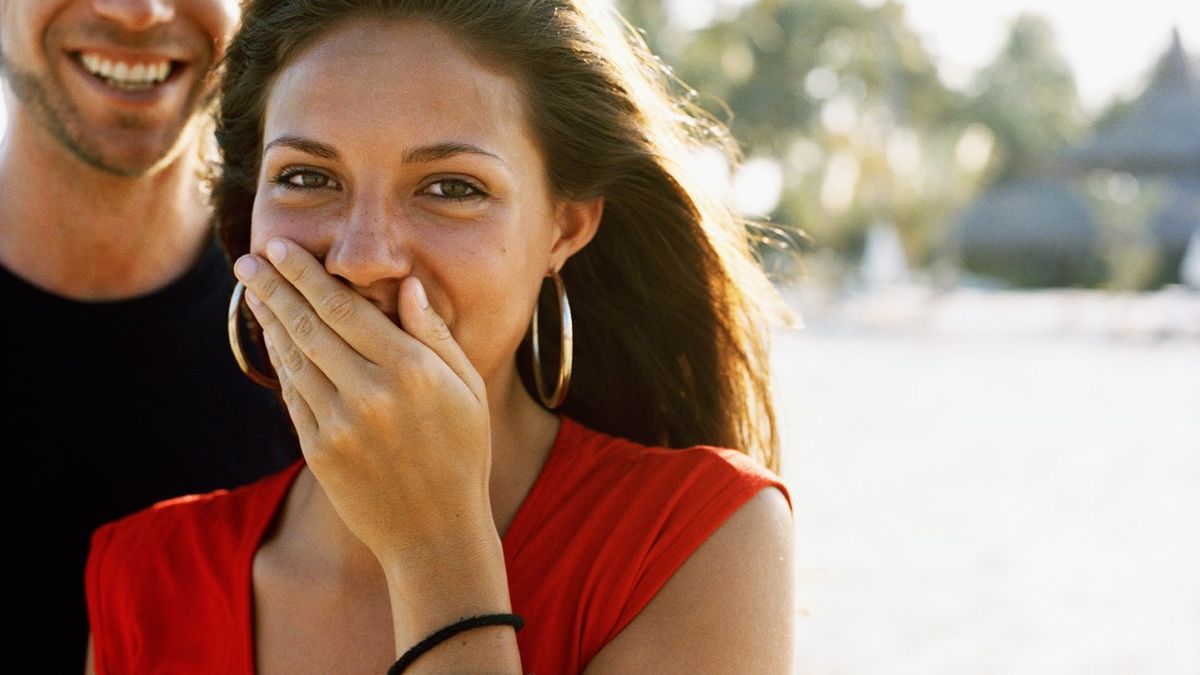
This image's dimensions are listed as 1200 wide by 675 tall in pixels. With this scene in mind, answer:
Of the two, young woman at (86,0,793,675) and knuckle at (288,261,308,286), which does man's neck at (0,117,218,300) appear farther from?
knuckle at (288,261,308,286)

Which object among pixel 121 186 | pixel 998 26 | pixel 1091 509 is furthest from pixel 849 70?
pixel 121 186

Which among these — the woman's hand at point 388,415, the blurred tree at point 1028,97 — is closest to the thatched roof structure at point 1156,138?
the blurred tree at point 1028,97

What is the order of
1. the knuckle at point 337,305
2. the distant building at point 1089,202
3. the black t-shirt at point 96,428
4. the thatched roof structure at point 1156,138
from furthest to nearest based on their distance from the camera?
the thatched roof structure at point 1156,138 → the distant building at point 1089,202 → the black t-shirt at point 96,428 → the knuckle at point 337,305

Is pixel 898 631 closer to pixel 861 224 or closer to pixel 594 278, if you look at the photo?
pixel 594 278

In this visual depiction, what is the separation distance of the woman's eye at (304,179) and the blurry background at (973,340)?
1144 mm

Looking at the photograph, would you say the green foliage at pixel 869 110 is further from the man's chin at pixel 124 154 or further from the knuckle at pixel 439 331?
the knuckle at pixel 439 331

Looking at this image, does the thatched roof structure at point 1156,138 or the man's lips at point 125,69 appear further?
the thatched roof structure at point 1156,138

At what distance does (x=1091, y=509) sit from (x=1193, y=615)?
304cm

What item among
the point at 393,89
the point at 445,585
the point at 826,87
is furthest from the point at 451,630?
the point at 826,87

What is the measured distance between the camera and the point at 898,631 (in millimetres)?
7566

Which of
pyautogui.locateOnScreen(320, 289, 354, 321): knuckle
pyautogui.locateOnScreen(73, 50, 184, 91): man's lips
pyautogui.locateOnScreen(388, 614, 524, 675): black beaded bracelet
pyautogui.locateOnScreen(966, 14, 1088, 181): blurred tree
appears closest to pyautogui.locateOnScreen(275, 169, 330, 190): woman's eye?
pyautogui.locateOnScreen(320, 289, 354, 321): knuckle

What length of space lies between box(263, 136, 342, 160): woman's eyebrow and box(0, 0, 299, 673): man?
3.68 ft

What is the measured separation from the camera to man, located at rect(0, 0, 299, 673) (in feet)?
11.1

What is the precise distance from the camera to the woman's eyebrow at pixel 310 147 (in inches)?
→ 88.8
